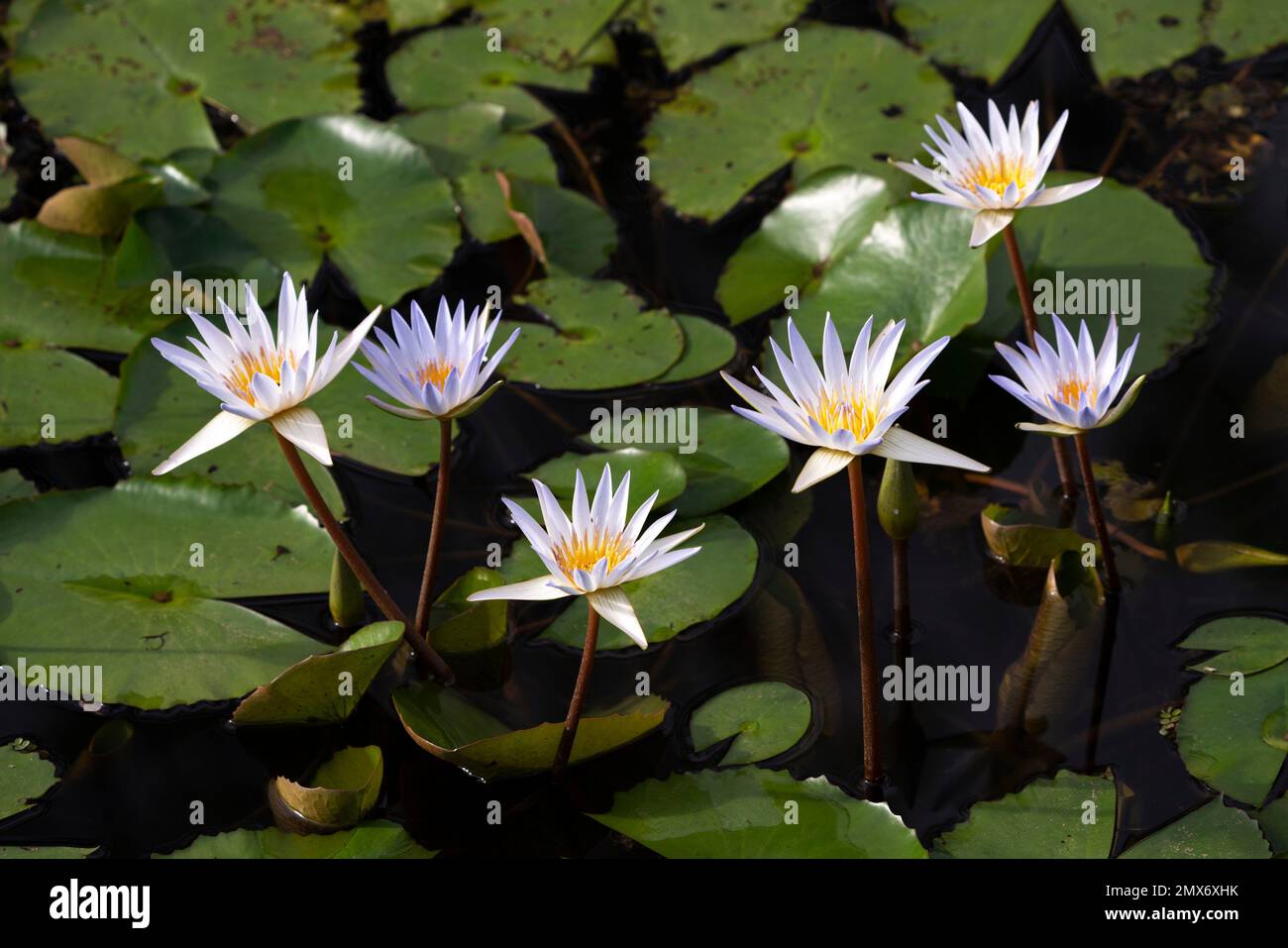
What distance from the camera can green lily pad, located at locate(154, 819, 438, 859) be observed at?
3031 mm

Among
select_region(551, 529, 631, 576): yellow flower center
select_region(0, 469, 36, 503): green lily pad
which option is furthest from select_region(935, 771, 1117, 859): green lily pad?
select_region(0, 469, 36, 503): green lily pad

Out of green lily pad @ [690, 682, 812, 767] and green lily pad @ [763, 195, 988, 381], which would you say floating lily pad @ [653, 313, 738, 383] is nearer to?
green lily pad @ [763, 195, 988, 381]

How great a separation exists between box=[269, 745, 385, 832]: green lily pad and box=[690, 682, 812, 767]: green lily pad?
2.68 feet

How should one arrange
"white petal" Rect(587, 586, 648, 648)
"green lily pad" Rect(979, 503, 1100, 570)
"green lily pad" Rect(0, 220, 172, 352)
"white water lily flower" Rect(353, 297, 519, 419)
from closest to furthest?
"white petal" Rect(587, 586, 648, 648)
"white water lily flower" Rect(353, 297, 519, 419)
"green lily pad" Rect(979, 503, 1100, 570)
"green lily pad" Rect(0, 220, 172, 352)

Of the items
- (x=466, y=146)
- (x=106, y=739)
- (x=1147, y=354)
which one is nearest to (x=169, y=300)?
(x=466, y=146)

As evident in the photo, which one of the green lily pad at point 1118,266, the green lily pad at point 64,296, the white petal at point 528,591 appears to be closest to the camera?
the white petal at point 528,591

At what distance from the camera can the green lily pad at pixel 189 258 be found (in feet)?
14.9

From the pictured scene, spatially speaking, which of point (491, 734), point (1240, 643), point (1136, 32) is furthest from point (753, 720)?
point (1136, 32)

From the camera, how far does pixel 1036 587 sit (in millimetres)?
3607

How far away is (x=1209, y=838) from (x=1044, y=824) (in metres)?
0.36

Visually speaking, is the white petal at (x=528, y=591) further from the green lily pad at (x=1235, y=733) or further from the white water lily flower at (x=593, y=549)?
the green lily pad at (x=1235, y=733)

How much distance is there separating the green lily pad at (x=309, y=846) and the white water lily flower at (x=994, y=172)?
83.5 inches

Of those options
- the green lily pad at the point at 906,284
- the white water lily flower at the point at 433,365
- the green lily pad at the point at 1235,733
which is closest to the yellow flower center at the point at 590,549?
the white water lily flower at the point at 433,365

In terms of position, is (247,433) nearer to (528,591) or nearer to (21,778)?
(21,778)
